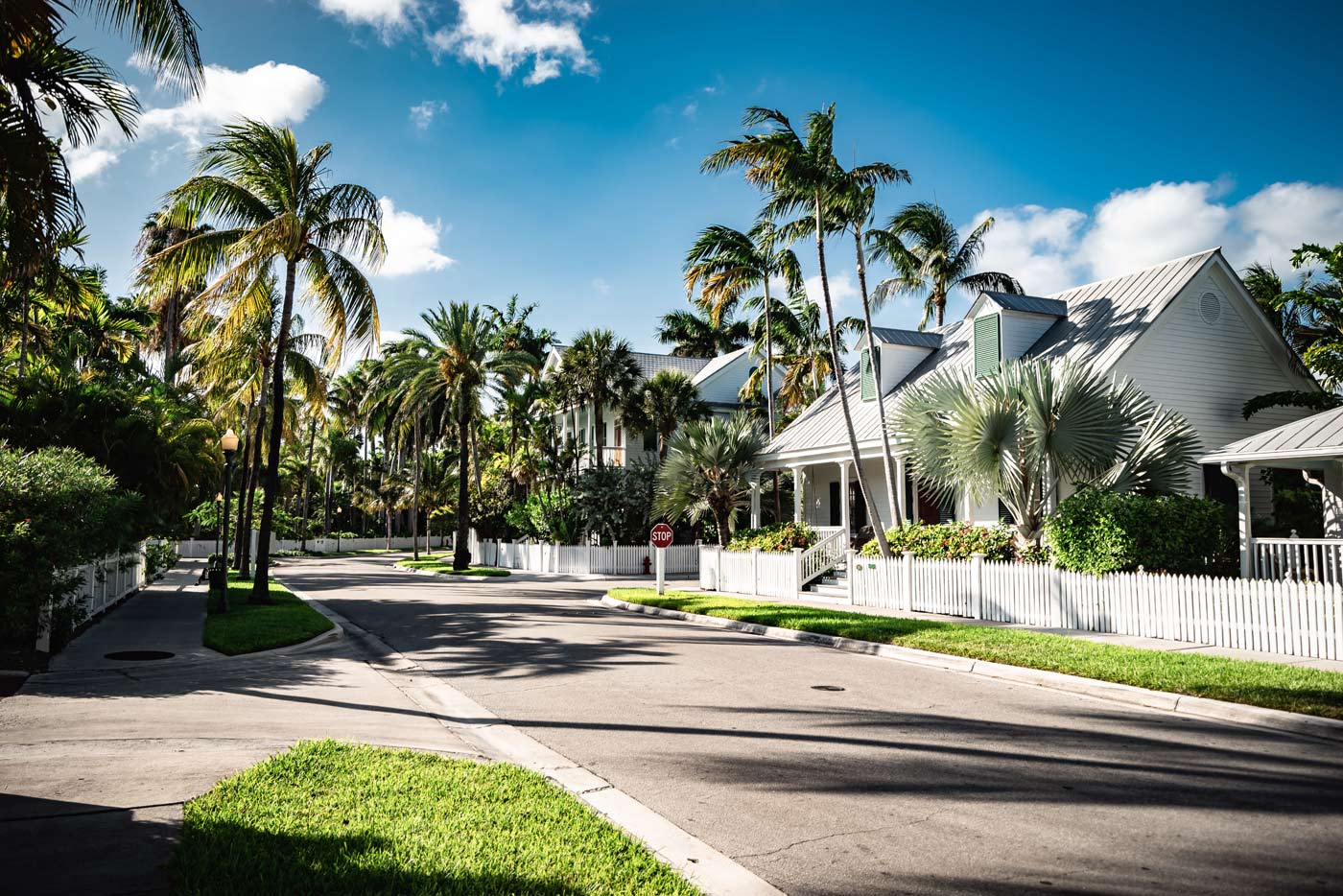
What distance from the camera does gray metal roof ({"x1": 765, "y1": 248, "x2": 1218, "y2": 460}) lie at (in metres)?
20.0

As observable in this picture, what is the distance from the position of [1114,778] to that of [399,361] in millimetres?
37592

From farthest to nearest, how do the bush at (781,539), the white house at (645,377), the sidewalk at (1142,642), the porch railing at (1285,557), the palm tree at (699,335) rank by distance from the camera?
the palm tree at (699,335) → the white house at (645,377) → the bush at (781,539) → the porch railing at (1285,557) → the sidewalk at (1142,642)

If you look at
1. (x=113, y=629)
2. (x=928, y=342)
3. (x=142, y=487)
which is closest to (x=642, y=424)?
(x=928, y=342)

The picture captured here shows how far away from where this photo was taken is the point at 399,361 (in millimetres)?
39938

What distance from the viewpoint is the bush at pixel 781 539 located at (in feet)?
77.0

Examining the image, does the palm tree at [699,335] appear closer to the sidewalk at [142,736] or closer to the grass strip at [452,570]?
the grass strip at [452,570]

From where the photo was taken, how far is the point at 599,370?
1444 inches

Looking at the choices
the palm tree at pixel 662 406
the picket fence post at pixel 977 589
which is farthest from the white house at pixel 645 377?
the picket fence post at pixel 977 589

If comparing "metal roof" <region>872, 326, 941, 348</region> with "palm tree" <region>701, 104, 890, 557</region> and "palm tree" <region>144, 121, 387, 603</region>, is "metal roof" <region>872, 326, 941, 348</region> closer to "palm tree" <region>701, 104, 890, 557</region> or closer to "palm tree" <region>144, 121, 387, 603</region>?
"palm tree" <region>701, 104, 890, 557</region>

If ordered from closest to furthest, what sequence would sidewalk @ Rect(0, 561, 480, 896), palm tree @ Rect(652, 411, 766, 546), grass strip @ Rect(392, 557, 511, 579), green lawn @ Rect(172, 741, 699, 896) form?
green lawn @ Rect(172, 741, 699, 896)
sidewalk @ Rect(0, 561, 480, 896)
palm tree @ Rect(652, 411, 766, 546)
grass strip @ Rect(392, 557, 511, 579)

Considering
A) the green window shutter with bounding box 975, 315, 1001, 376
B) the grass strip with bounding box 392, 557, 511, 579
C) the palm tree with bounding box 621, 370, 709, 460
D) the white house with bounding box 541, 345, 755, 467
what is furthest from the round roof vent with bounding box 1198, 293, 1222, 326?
the grass strip with bounding box 392, 557, 511, 579

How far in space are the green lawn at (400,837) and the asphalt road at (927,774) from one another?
0.74m

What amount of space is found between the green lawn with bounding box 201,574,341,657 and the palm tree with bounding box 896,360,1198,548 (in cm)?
1252

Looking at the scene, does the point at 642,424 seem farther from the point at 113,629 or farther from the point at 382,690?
the point at 382,690
